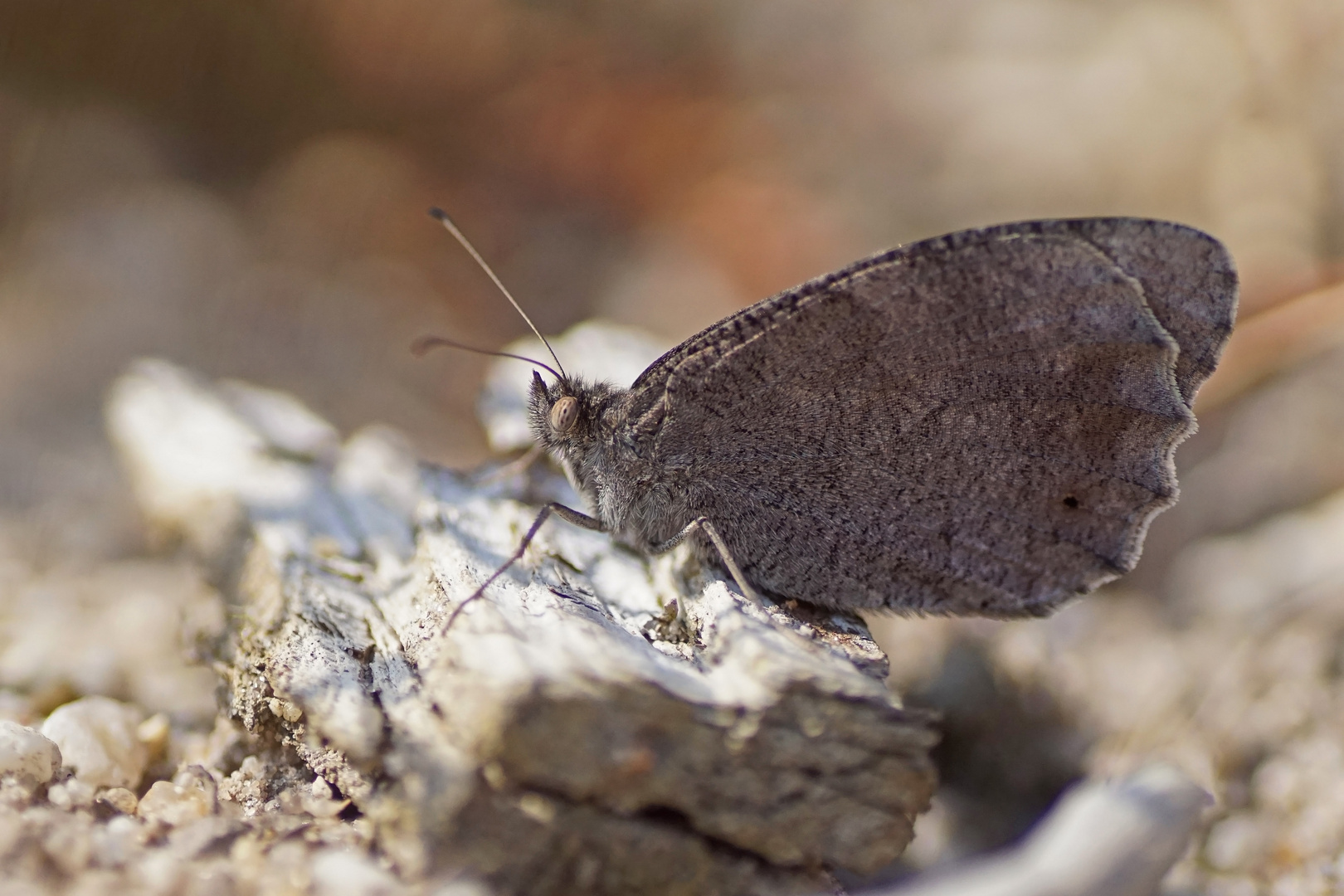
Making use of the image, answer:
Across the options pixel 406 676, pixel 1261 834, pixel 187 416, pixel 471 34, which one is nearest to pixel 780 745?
pixel 406 676

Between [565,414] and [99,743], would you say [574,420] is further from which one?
[99,743]

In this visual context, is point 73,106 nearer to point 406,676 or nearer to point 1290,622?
point 406,676

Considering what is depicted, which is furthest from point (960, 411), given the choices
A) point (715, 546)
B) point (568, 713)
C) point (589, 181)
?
point (589, 181)

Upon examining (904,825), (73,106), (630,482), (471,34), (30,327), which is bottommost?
(904,825)

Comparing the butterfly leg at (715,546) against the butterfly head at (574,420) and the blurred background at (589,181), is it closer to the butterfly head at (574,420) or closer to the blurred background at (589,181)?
the butterfly head at (574,420)

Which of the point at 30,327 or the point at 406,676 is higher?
the point at 30,327

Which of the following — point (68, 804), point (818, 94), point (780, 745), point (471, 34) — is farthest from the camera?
point (818, 94)

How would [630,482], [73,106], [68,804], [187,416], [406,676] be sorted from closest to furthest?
1. [68,804]
2. [406,676]
3. [630,482]
4. [187,416]
5. [73,106]
